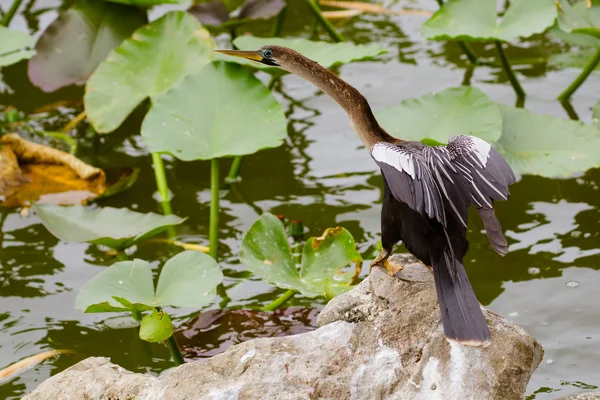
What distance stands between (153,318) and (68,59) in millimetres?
2205

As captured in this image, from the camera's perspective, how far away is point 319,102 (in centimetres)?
499

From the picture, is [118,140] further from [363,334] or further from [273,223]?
[363,334]

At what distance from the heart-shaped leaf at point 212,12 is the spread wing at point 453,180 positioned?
242cm

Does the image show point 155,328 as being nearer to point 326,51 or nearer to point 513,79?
point 326,51

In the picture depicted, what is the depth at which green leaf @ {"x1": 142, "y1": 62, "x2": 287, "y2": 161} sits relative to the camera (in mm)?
3428

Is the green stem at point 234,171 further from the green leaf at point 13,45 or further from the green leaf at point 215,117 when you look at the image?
the green leaf at point 13,45

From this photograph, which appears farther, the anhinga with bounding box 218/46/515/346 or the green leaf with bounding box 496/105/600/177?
the green leaf with bounding box 496/105/600/177

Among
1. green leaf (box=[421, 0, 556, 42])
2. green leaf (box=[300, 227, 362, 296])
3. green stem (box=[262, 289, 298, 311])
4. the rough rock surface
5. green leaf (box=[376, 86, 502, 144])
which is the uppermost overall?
green leaf (box=[421, 0, 556, 42])

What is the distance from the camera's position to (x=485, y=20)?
419 cm

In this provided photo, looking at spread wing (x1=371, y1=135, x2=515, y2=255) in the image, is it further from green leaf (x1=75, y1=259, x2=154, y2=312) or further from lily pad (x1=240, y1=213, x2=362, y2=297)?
green leaf (x1=75, y1=259, x2=154, y2=312)

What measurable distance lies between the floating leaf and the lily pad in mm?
1706

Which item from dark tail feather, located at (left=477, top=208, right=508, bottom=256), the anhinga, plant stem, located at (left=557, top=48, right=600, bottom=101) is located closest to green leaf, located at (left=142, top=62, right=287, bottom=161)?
the anhinga

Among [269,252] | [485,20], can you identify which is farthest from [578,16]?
[269,252]

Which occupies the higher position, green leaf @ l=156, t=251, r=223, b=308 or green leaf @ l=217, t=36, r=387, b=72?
green leaf @ l=217, t=36, r=387, b=72
